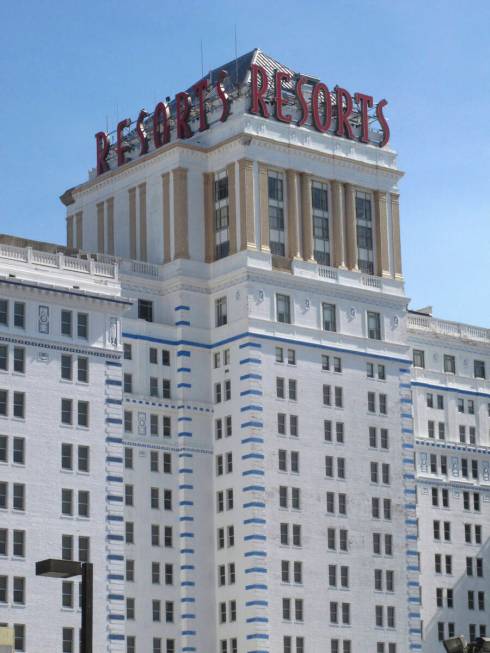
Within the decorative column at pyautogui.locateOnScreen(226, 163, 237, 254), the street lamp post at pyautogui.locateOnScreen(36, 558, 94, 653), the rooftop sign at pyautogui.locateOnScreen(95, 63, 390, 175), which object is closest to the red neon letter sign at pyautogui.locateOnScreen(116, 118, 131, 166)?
the rooftop sign at pyautogui.locateOnScreen(95, 63, 390, 175)

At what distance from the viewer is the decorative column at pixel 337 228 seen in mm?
133875

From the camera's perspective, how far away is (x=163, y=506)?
123 metres

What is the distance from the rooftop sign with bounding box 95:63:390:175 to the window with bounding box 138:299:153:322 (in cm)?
1570

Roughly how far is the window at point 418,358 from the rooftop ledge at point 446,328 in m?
1.97

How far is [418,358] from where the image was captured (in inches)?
5659

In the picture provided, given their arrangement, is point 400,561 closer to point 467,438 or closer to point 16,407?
point 467,438

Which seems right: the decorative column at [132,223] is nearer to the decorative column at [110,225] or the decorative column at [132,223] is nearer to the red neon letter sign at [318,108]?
the decorative column at [110,225]

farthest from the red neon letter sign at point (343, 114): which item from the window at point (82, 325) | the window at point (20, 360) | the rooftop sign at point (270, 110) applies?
the window at point (20, 360)

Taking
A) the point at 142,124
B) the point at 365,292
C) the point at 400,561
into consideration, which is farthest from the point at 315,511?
the point at 142,124

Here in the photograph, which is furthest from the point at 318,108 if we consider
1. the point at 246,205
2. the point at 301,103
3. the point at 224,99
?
the point at 246,205

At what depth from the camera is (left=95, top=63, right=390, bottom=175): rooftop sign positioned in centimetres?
13262

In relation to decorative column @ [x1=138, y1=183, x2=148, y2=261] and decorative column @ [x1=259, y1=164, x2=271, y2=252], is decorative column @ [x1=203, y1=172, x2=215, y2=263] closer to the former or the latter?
decorative column @ [x1=259, y1=164, x2=271, y2=252]

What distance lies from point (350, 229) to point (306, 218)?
16.6 feet

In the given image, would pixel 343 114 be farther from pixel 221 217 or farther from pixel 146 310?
pixel 146 310
